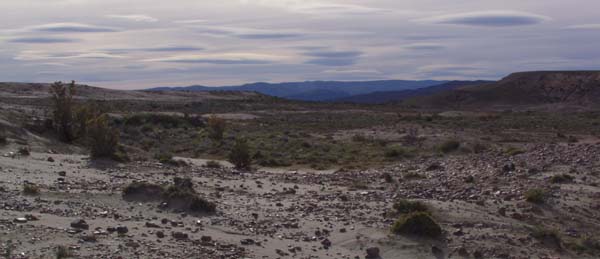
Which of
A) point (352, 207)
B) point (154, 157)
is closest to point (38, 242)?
point (352, 207)

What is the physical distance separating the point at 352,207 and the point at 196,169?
7.74 m

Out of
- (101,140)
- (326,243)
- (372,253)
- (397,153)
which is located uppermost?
(101,140)

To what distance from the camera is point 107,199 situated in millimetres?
14844

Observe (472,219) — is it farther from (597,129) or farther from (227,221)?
(597,129)

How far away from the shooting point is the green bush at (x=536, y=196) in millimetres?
16125

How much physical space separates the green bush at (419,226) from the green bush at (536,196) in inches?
151

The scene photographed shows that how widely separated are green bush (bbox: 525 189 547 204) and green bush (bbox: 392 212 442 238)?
385cm

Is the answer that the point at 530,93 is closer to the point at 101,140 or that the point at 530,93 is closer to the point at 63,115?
the point at 63,115

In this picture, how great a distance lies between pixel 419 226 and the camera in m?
13.3

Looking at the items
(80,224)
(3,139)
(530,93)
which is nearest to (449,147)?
(3,139)

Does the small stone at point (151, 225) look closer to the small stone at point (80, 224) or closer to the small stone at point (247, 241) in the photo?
the small stone at point (80, 224)

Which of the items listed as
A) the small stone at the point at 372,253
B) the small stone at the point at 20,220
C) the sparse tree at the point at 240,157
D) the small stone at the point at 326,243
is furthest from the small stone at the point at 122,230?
the sparse tree at the point at 240,157

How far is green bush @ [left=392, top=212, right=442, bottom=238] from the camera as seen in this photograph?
13266mm

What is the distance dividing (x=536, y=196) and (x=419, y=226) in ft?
14.1
